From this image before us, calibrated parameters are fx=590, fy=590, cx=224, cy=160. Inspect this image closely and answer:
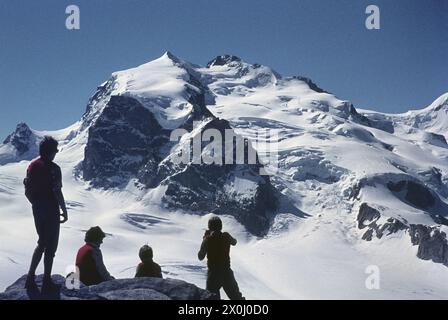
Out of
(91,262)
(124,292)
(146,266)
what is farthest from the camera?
(146,266)

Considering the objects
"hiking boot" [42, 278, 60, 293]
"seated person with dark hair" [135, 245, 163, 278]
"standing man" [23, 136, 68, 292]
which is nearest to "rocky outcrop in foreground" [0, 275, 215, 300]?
"hiking boot" [42, 278, 60, 293]

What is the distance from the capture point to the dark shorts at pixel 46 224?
14.8m

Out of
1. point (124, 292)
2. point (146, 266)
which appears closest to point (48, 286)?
point (124, 292)

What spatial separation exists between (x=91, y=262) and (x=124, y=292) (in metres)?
3.25

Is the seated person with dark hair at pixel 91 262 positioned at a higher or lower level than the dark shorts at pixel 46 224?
lower

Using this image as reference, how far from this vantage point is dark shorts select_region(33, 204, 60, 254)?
14758 millimetres

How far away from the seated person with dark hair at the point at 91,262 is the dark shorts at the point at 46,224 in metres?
2.21

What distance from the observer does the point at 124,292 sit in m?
14.2

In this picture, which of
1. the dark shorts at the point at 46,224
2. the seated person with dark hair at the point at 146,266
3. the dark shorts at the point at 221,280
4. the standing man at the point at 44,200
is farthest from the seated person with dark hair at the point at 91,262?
the dark shorts at the point at 221,280

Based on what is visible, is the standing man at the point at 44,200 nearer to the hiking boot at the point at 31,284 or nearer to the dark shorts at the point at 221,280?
the hiking boot at the point at 31,284

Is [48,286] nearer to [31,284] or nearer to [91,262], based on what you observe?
[31,284]
